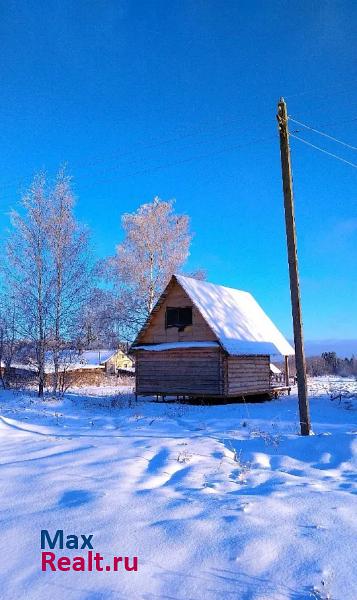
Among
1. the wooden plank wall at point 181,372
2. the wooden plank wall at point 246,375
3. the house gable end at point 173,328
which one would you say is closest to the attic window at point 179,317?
the house gable end at point 173,328

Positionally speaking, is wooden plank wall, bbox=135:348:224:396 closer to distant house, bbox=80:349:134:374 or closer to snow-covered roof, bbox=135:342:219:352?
snow-covered roof, bbox=135:342:219:352

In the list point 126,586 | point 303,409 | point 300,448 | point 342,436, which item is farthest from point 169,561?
point 303,409

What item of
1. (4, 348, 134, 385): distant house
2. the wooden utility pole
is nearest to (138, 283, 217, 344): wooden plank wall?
(4, 348, 134, 385): distant house

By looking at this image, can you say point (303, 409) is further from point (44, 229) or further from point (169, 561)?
point (44, 229)

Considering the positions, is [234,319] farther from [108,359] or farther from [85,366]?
[108,359]

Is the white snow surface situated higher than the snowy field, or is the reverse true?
the white snow surface

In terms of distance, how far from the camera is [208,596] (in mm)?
2291

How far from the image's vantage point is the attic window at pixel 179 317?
1966 centimetres

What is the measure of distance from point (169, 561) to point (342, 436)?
5.52m

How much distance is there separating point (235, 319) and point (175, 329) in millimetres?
3377

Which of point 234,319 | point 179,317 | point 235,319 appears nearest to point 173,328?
point 179,317

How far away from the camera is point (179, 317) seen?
19.9 meters

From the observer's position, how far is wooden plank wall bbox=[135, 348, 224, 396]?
61.2 ft

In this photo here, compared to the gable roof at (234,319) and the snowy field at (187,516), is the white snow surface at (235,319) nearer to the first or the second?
the gable roof at (234,319)
